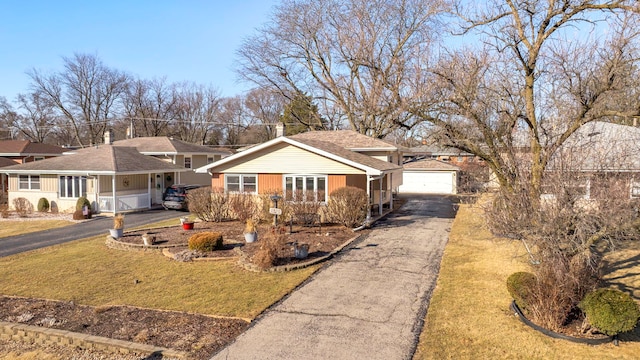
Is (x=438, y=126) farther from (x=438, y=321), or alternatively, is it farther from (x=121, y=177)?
(x=121, y=177)

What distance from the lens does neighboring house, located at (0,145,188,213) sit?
924 inches

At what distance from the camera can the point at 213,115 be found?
213 ft

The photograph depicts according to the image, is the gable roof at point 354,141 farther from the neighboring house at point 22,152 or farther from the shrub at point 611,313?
the neighboring house at point 22,152

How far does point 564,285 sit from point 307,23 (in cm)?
3335

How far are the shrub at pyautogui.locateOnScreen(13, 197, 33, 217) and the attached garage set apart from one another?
96.6 ft

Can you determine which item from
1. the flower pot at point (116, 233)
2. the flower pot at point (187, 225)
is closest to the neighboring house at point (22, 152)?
the flower pot at point (116, 233)

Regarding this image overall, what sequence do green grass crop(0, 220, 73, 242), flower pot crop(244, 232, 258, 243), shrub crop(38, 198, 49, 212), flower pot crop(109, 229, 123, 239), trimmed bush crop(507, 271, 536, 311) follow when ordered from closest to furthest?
1. trimmed bush crop(507, 271, 536, 311)
2. flower pot crop(244, 232, 258, 243)
3. flower pot crop(109, 229, 123, 239)
4. green grass crop(0, 220, 73, 242)
5. shrub crop(38, 198, 49, 212)

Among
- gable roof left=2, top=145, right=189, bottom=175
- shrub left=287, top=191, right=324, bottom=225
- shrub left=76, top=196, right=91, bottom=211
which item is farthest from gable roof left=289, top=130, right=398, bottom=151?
shrub left=76, top=196, right=91, bottom=211

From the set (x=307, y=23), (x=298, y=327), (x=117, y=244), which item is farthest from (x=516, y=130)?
(x=307, y=23)

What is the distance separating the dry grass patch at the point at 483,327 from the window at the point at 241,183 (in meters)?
11.1

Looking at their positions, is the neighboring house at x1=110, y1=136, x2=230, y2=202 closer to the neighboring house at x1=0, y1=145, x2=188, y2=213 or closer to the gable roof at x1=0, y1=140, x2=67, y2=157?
the neighboring house at x1=0, y1=145, x2=188, y2=213

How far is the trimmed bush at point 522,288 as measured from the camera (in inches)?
300

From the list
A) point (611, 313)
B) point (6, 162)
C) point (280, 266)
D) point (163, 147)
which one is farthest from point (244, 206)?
point (6, 162)

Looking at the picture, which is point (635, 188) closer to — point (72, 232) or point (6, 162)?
point (72, 232)
